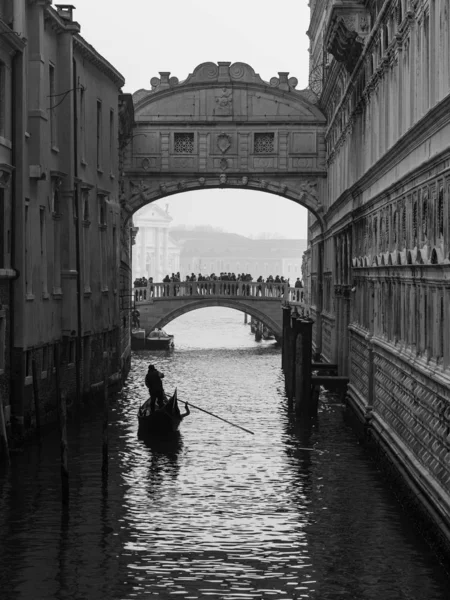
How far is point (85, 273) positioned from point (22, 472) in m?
8.58

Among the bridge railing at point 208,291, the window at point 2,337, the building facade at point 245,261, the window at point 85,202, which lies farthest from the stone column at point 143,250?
the window at point 2,337

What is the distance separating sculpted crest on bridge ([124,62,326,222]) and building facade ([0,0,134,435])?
602cm

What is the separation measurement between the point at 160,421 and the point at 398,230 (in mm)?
6757

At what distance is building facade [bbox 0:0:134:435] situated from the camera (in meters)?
21.0

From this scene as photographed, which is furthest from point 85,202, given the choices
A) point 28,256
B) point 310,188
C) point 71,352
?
point 310,188

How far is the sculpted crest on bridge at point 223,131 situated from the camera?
37625 mm

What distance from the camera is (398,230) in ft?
60.3

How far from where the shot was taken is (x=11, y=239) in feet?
68.6

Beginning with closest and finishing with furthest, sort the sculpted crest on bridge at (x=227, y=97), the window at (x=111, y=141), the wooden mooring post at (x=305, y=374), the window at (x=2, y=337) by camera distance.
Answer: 1. the window at (x=2, y=337)
2. the wooden mooring post at (x=305, y=374)
3. the window at (x=111, y=141)
4. the sculpted crest on bridge at (x=227, y=97)

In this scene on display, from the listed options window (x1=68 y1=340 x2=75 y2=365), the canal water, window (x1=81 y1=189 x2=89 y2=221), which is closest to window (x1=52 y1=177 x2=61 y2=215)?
window (x1=81 y1=189 x2=89 y2=221)

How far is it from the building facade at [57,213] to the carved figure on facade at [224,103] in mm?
6421

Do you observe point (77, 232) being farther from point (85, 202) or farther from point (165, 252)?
point (165, 252)

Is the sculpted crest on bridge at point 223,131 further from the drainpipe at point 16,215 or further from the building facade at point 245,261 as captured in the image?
the building facade at point 245,261

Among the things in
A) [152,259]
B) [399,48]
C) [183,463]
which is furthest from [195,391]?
[152,259]
